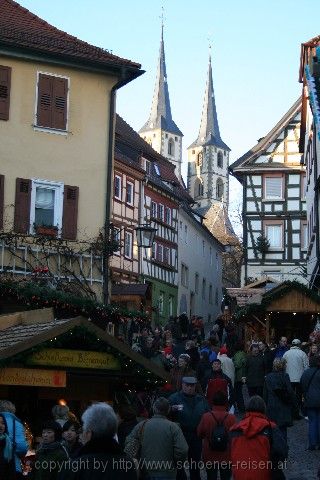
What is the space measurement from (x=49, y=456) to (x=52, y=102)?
17352 mm

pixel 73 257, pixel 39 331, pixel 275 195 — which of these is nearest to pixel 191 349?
pixel 73 257

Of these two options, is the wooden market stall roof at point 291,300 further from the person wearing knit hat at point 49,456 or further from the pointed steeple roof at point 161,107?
the pointed steeple roof at point 161,107

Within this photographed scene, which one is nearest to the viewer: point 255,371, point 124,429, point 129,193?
point 124,429

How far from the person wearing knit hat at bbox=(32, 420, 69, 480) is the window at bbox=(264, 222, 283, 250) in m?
42.6

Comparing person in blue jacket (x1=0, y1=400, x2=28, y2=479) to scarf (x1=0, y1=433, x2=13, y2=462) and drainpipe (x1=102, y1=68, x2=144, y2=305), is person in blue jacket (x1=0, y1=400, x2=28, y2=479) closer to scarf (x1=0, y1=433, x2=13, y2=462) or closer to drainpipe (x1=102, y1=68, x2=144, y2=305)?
scarf (x1=0, y1=433, x2=13, y2=462)

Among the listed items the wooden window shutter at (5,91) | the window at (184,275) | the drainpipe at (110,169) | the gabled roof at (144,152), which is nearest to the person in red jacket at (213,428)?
the drainpipe at (110,169)

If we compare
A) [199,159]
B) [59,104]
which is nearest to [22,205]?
[59,104]

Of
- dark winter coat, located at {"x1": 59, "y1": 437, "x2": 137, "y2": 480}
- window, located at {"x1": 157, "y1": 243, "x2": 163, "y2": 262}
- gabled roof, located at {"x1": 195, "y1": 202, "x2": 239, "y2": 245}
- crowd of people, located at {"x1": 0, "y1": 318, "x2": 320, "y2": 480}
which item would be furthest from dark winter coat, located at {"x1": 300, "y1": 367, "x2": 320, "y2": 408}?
gabled roof, located at {"x1": 195, "y1": 202, "x2": 239, "y2": 245}

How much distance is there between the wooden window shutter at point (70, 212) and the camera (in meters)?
25.5

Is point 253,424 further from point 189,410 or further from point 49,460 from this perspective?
point 189,410

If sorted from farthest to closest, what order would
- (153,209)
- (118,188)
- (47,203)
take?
(153,209) → (118,188) → (47,203)

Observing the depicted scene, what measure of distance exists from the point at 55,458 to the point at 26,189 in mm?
16269

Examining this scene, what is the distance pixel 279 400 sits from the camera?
1531cm

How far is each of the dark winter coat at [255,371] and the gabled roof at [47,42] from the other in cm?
925
